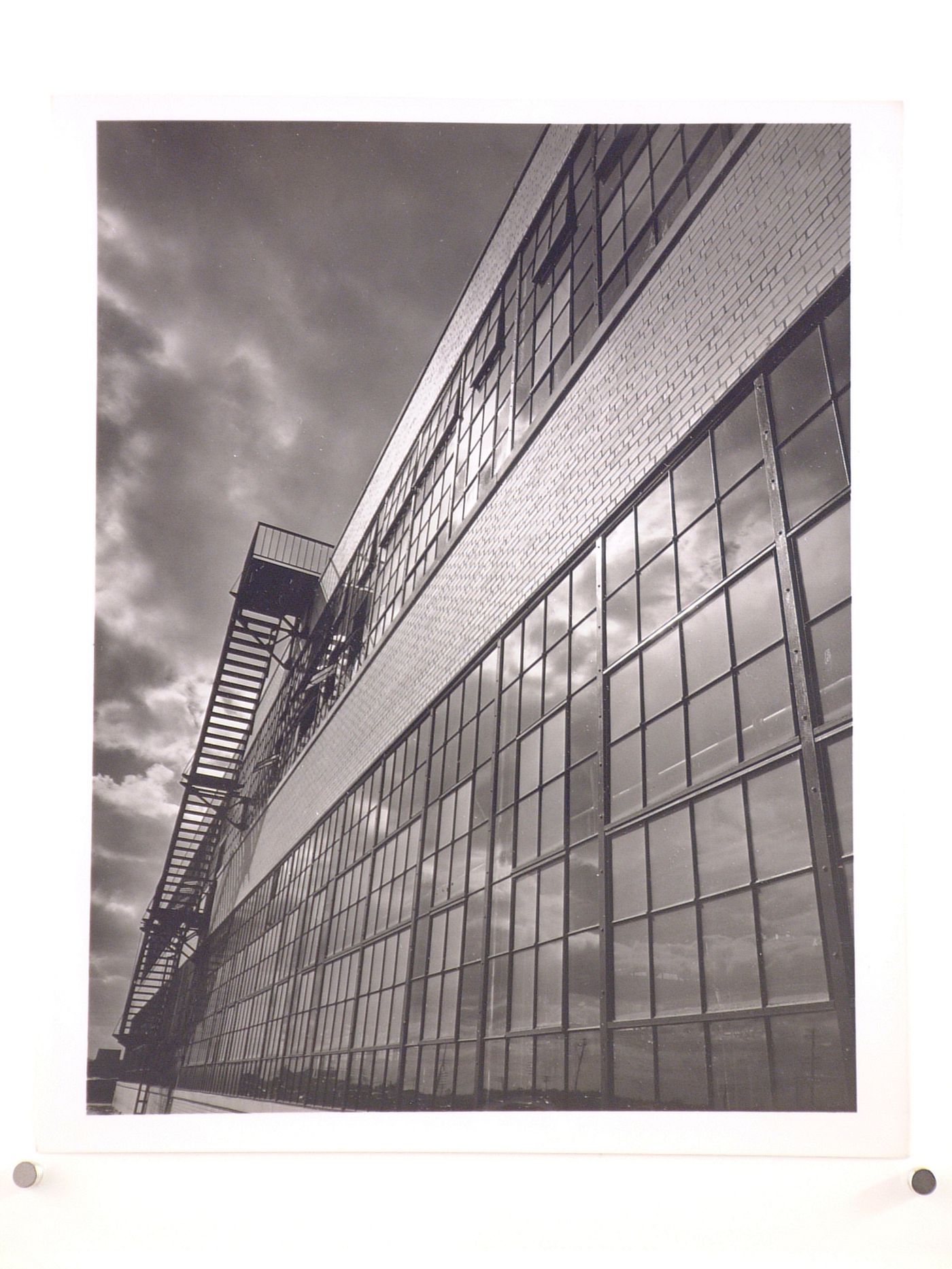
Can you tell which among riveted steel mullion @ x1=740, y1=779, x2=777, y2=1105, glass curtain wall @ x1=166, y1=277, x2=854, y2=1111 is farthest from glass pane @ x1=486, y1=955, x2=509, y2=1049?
riveted steel mullion @ x1=740, y1=779, x2=777, y2=1105

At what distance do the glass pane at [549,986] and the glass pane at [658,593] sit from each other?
4.08ft

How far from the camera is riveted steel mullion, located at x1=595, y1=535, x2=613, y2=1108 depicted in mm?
3170

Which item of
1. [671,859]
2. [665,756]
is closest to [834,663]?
[665,756]

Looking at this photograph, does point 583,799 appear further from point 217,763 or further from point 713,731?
point 217,763

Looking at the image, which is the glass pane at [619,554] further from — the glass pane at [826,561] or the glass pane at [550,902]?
the glass pane at [550,902]

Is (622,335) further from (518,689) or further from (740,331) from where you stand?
(518,689)

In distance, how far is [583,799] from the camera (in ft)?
11.2

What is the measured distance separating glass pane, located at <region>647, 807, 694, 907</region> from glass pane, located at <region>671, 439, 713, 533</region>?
1.12 meters

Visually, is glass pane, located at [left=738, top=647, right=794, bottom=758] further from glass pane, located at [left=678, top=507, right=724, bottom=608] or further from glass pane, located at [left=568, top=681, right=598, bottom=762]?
glass pane, located at [left=568, top=681, right=598, bottom=762]

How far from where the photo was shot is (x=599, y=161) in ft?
12.1

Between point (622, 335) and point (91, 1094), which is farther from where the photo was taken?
point (622, 335)

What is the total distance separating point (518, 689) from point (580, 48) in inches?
97.9

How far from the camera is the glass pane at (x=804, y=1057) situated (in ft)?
9.51

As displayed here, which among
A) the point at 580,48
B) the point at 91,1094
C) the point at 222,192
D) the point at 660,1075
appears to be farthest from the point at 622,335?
the point at 91,1094
